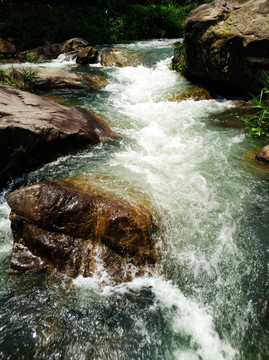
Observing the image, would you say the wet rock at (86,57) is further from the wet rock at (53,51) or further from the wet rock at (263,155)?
the wet rock at (263,155)

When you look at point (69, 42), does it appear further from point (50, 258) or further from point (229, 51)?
point (50, 258)

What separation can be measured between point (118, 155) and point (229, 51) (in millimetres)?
4677

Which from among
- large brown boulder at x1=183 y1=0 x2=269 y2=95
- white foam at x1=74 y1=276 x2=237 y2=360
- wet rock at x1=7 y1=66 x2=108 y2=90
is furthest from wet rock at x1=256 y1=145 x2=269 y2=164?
wet rock at x1=7 y1=66 x2=108 y2=90

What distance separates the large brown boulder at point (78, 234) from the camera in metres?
2.94

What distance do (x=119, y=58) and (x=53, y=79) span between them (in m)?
4.42

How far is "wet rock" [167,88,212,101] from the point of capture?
7.71 m

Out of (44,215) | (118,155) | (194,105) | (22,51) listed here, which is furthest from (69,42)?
(44,215)

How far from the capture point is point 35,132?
14.7 feet

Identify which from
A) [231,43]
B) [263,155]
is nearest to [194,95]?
[231,43]

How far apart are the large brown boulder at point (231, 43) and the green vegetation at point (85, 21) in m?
9.84

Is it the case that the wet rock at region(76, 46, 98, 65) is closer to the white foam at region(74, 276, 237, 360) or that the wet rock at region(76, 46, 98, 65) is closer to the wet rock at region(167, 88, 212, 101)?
the wet rock at region(167, 88, 212, 101)

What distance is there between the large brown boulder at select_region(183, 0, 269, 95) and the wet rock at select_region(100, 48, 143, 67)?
141 inches

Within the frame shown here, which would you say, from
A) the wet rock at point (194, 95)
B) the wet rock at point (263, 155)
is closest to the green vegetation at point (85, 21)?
the wet rock at point (194, 95)

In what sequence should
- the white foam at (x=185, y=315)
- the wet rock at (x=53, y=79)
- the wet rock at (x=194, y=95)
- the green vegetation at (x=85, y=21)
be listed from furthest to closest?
the green vegetation at (x=85, y=21), the wet rock at (x=53, y=79), the wet rock at (x=194, y=95), the white foam at (x=185, y=315)
